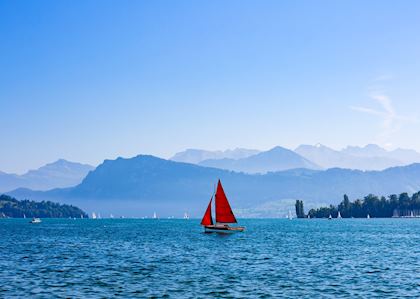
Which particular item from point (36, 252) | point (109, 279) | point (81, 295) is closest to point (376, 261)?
point (109, 279)

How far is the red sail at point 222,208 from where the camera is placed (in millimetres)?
146250

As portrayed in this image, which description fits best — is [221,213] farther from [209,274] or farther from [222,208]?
[209,274]

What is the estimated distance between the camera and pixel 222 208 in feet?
486

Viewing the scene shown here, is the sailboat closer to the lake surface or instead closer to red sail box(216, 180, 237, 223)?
red sail box(216, 180, 237, 223)

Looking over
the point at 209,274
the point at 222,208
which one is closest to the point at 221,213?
the point at 222,208

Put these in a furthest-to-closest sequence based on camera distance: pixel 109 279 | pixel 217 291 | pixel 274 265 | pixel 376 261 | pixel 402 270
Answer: pixel 376 261
pixel 274 265
pixel 402 270
pixel 109 279
pixel 217 291

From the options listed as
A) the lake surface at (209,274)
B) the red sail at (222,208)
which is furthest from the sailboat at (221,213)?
the lake surface at (209,274)

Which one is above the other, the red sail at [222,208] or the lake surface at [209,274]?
the red sail at [222,208]

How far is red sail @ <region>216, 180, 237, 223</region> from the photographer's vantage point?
480 feet

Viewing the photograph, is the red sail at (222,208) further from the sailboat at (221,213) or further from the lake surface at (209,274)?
the lake surface at (209,274)

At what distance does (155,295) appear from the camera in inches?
2176

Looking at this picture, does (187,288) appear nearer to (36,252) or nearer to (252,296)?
(252,296)

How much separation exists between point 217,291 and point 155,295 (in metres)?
6.52

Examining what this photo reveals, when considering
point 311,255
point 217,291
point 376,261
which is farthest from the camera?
point 311,255
